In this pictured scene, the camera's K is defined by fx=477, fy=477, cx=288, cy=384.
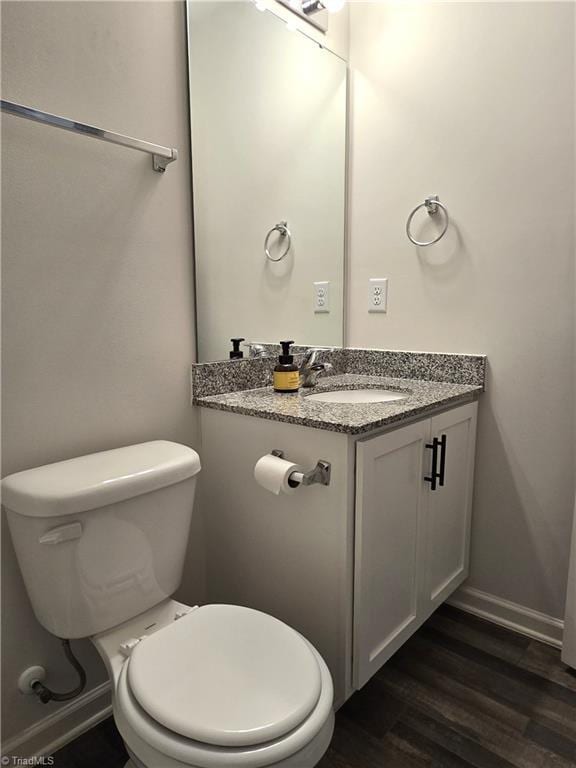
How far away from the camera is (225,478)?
4.63 feet

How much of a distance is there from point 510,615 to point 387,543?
757 mm

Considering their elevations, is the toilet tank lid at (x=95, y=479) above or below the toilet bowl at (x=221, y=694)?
above

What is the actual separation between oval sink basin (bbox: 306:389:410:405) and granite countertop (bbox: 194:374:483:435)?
0.02 metres

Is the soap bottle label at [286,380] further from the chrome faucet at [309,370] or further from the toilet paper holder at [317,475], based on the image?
the toilet paper holder at [317,475]

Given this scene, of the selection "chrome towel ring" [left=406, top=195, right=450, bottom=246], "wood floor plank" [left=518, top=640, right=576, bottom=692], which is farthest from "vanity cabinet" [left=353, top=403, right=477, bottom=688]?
"chrome towel ring" [left=406, top=195, right=450, bottom=246]

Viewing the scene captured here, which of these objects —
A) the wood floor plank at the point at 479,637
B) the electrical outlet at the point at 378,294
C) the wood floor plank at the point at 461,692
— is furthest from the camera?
the electrical outlet at the point at 378,294

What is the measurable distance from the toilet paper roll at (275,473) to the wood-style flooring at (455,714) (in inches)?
27.4

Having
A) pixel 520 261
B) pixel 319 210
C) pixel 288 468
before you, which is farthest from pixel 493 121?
pixel 288 468

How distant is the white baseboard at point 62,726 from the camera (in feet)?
3.78

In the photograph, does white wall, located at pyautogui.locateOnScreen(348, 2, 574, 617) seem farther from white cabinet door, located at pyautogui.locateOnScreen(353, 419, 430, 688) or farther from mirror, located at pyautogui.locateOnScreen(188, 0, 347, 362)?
white cabinet door, located at pyautogui.locateOnScreen(353, 419, 430, 688)

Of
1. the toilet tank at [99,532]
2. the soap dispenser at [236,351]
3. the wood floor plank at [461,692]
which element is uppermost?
the soap dispenser at [236,351]

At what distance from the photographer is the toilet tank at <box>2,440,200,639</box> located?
97 cm

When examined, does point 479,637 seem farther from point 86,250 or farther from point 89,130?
point 89,130

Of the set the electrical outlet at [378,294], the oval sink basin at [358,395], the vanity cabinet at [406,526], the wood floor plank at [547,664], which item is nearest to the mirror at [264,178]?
the electrical outlet at [378,294]
